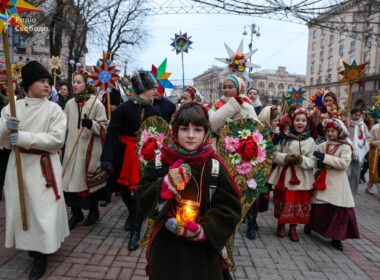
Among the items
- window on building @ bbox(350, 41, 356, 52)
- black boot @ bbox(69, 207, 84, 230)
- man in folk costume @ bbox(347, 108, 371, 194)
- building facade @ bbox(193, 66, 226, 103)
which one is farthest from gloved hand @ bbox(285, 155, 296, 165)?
window on building @ bbox(350, 41, 356, 52)

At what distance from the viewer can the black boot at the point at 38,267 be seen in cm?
313

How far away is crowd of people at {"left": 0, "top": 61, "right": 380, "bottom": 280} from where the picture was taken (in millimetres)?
2029

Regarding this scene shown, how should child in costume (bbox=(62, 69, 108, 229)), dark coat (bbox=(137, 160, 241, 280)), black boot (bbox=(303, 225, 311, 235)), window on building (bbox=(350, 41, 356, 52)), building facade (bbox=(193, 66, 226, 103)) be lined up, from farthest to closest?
window on building (bbox=(350, 41, 356, 52)) → building facade (bbox=(193, 66, 226, 103)) → black boot (bbox=(303, 225, 311, 235)) → child in costume (bbox=(62, 69, 108, 229)) → dark coat (bbox=(137, 160, 241, 280))

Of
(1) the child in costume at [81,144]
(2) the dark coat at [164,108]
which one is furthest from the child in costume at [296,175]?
(1) the child in costume at [81,144]

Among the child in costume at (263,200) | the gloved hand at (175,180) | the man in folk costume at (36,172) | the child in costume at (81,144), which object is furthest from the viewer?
the child in costume at (263,200)

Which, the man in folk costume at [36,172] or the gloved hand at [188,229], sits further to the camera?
the man in folk costume at [36,172]

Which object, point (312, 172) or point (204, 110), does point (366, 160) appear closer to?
point (312, 172)

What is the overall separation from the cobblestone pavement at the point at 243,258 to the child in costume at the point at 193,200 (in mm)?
1472

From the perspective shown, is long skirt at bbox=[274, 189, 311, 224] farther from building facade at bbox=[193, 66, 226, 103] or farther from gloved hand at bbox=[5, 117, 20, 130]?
building facade at bbox=[193, 66, 226, 103]

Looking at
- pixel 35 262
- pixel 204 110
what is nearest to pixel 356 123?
pixel 204 110

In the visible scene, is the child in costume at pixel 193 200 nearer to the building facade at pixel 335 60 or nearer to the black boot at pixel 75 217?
the black boot at pixel 75 217

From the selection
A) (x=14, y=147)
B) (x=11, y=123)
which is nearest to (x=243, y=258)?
(x=14, y=147)

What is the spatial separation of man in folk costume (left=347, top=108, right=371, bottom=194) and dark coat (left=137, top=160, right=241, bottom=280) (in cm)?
489

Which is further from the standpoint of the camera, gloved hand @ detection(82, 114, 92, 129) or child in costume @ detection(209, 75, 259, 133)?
gloved hand @ detection(82, 114, 92, 129)
